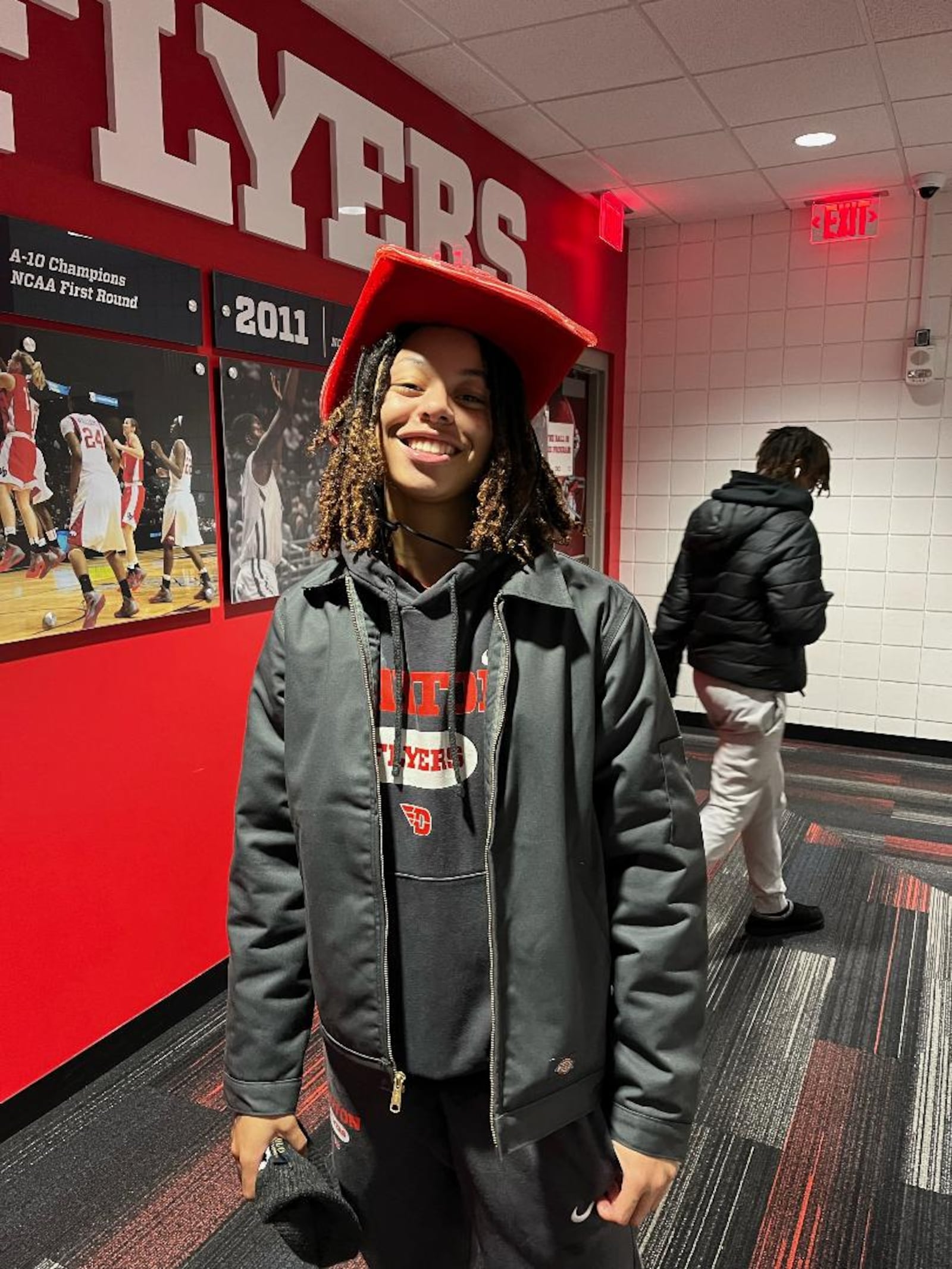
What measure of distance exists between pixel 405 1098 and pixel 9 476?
146cm

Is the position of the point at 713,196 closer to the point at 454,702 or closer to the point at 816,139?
the point at 816,139

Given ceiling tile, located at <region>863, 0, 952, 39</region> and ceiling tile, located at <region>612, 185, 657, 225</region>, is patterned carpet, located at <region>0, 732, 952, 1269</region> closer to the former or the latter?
ceiling tile, located at <region>863, 0, 952, 39</region>

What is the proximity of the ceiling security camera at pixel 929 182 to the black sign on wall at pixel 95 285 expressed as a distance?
3435mm

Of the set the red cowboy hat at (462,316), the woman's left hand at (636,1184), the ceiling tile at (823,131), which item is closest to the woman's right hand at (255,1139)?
the woman's left hand at (636,1184)

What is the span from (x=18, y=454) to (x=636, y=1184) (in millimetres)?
1716

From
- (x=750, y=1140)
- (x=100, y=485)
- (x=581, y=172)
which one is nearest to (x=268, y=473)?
(x=100, y=485)

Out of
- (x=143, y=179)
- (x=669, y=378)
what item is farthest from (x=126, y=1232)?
(x=669, y=378)

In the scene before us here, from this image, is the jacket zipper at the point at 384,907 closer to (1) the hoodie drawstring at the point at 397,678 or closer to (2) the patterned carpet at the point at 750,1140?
(1) the hoodie drawstring at the point at 397,678

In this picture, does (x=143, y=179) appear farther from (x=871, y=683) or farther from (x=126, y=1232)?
(x=871, y=683)

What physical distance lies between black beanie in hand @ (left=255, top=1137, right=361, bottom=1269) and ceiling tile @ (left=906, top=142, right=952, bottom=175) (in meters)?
4.22

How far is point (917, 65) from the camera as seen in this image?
2969mm

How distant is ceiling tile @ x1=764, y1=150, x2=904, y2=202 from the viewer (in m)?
3.88

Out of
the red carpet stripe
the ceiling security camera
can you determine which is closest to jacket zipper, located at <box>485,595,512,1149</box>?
the red carpet stripe

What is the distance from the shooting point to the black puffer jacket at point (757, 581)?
2.56 metres
